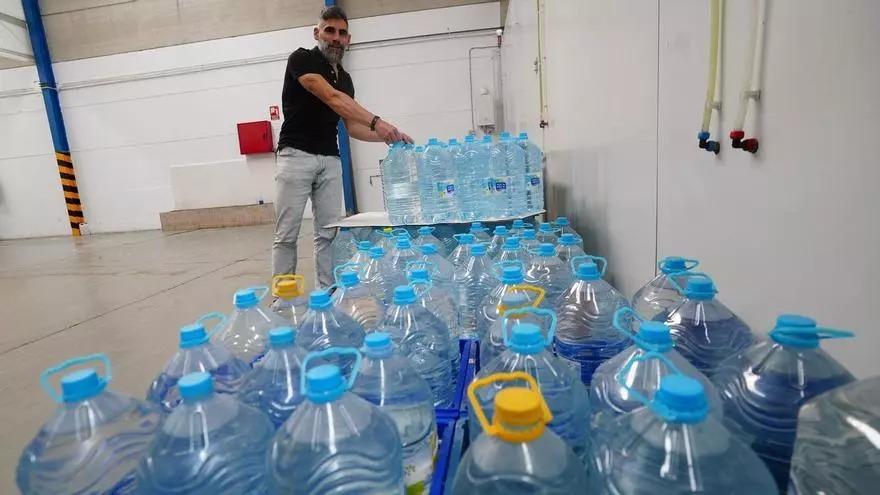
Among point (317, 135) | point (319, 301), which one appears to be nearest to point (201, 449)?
point (319, 301)

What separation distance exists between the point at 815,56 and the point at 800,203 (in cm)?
24

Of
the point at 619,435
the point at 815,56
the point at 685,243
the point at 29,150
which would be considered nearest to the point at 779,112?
the point at 815,56

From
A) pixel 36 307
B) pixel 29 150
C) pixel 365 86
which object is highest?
pixel 365 86

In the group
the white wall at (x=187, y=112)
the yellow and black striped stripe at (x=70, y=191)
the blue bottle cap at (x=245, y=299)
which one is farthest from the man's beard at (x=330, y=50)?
the yellow and black striped stripe at (x=70, y=191)

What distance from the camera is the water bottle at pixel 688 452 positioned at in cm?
50

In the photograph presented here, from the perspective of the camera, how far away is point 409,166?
2.87 meters

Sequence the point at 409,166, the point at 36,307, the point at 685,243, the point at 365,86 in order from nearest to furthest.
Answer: the point at 685,243
the point at 409,166
the point at 36,307
the point at 365,86

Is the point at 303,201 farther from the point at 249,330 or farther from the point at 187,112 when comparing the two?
the point at 187,112

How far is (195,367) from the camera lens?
93 centimetres

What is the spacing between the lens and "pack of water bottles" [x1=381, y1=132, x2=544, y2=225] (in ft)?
8.00

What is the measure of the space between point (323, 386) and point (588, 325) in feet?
2.68

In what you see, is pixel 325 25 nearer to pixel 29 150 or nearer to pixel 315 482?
pixel 315 482

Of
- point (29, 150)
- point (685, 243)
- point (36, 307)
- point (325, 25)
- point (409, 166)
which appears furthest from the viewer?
point (29, 150)

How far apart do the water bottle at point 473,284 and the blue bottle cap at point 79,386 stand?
44.2 inches
